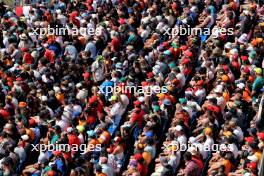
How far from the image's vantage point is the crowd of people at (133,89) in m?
20.5

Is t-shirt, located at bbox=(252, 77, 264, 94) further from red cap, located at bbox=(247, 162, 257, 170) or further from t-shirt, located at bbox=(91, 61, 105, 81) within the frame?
t-shirt, located at bbox=(91, 61, 105, 81)

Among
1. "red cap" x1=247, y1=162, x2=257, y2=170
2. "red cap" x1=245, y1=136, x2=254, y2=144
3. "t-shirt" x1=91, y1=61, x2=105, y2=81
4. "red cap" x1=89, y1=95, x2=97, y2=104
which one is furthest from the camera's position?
"t-shirt" x1=91, y1=61, x2=105, y2=81

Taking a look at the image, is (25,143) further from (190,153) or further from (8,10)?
(8,10)

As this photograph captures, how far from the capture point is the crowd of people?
2045cm

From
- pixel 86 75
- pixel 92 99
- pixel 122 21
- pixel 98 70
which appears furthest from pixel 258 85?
pixel 122 21

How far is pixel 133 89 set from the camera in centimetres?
2383

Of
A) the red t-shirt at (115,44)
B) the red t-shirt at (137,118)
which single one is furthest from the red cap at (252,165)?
the red t-shirt at (115,44)

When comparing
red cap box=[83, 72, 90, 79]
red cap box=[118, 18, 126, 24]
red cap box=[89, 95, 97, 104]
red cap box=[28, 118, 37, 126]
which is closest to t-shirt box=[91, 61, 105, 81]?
red cap box=[83, 72, 90, 79]

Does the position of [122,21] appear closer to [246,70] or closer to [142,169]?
[246,70]

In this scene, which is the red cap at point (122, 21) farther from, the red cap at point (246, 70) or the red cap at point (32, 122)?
the red cap at point (32, 122)

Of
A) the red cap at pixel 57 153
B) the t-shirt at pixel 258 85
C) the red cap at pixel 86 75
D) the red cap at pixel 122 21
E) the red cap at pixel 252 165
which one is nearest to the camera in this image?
the red cap at pixel 252 165

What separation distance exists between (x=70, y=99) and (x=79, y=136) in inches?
71.0

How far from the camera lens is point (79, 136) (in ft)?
71.1

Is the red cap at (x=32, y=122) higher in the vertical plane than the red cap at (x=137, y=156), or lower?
higher
